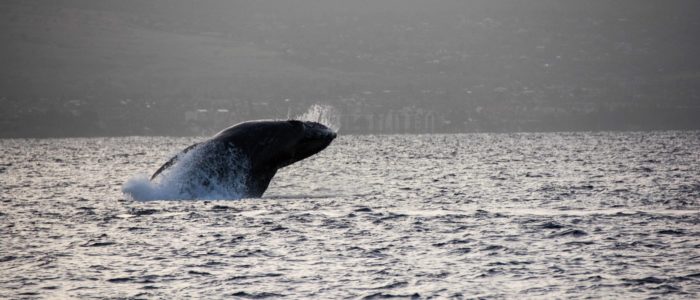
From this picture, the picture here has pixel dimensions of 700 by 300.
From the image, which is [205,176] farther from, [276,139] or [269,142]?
[276,139]

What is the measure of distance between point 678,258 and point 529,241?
395cm

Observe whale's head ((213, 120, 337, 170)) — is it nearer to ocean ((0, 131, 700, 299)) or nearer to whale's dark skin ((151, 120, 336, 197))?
whale's dark skin ((151, 120, 336, 197))

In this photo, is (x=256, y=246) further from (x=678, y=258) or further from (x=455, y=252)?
(x=678, y=258)

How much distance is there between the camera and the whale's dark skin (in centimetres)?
2831

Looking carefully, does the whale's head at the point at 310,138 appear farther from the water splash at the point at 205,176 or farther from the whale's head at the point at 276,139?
the water splash at the point at 205,176

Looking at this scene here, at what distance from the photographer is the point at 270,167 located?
2917 centimetres

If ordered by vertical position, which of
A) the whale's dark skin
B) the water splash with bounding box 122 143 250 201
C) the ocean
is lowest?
the ocean

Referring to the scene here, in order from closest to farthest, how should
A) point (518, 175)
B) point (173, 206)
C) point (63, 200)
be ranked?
point (173, 206)
point (63, 200)
point (518, 175)

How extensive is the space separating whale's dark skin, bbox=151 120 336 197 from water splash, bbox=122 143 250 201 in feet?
0.30

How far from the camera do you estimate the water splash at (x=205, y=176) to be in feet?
93.3

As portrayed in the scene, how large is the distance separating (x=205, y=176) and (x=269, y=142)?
9.62 ft

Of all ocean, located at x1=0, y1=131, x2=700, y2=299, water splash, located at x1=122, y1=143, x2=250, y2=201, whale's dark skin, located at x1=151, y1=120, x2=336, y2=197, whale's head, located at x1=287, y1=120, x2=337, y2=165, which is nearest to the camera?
ocean, located at x1=0, y1=131, x2=700, y2=299

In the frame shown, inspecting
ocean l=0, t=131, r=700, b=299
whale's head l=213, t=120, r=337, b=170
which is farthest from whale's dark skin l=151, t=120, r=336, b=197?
ocean l=0, t=131, r=700, b=299

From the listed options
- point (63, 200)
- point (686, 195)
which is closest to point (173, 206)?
point (63, 200)
